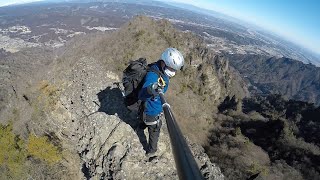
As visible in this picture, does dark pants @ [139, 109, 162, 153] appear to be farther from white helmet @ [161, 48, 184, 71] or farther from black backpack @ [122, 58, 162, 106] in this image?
white helmet @ [161, 48, 184, 71]

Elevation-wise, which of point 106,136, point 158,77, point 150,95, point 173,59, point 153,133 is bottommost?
point 106,136

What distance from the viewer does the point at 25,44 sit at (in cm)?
18212

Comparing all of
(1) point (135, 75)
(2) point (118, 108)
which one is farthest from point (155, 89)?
(2) point (118, 108)

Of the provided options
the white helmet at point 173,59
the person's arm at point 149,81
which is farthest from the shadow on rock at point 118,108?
the white helmet at point 173,59

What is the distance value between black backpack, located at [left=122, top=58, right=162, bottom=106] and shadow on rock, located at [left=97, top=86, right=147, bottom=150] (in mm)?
3667

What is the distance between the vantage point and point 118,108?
12844 mm

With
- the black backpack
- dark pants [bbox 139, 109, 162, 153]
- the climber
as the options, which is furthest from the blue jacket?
dark pants [bbox 139, 109, 162, 153]

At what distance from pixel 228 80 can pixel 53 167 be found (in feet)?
355

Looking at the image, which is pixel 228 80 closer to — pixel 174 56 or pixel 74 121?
pixel 74 121

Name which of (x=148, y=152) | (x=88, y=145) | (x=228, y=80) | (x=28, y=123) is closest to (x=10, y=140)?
(x=28, y=123)

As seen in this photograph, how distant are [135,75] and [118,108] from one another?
587 cm

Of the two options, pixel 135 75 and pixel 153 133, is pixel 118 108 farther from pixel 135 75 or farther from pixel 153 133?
pixel 135 75

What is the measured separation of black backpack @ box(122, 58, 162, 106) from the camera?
7109 millimetres

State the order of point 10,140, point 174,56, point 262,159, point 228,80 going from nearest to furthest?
point 174,56 → point 10,140 → point 262,159 → point 228,80
